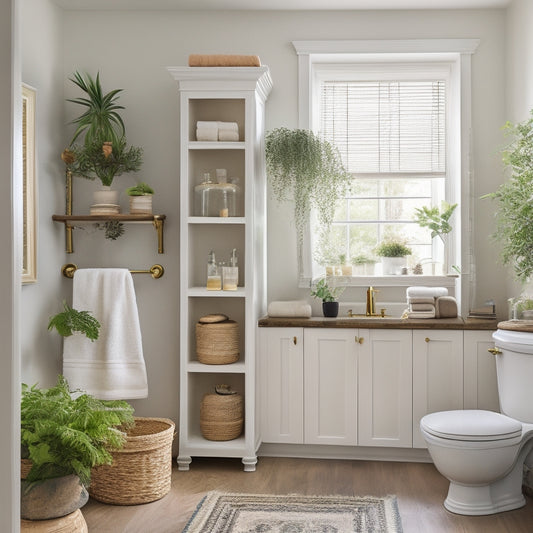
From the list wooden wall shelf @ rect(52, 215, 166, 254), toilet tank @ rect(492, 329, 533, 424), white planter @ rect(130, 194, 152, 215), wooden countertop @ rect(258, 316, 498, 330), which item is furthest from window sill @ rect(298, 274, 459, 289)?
white planter @ rect(130, 194, 152, 215)

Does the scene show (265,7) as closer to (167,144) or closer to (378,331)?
(167,144)

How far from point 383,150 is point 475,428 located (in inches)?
76.8

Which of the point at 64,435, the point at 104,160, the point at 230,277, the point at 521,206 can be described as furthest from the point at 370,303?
the point at 64,435

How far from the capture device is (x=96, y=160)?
4164 millimetres

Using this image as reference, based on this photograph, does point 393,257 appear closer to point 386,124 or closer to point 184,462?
point 386,124

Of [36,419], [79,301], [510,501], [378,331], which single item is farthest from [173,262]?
[510,501]

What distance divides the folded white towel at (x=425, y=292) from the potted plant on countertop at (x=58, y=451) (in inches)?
74.5

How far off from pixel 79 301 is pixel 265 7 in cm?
206

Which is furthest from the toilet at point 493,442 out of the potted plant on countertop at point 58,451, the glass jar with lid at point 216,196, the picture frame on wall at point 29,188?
the picture frame on wall at point 29,188

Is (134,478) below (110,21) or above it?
below

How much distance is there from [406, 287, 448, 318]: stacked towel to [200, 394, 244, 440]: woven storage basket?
45.1 inches

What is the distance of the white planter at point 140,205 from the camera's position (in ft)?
13.7

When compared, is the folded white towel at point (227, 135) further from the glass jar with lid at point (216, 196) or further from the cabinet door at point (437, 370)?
the cabinet door at point (437, 370)

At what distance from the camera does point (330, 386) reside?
4102mm
